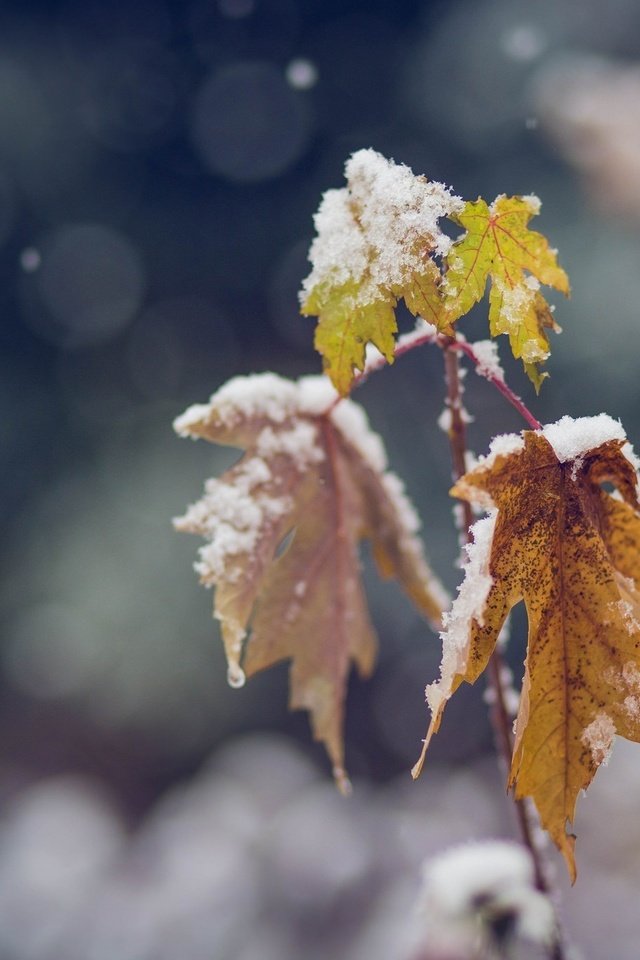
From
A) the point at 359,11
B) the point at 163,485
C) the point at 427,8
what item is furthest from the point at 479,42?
the point at 163,485

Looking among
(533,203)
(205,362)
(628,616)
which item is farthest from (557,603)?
(205,362)

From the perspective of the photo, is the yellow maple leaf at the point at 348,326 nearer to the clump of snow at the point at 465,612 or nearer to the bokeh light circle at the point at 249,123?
the clump of snow at the point at 465,612

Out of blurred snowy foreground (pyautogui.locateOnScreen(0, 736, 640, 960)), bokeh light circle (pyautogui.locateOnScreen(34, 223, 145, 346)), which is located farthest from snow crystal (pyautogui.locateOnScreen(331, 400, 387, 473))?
bokeh light circle (pyautogui.locateOnScreen(34, 223, 145, 346))

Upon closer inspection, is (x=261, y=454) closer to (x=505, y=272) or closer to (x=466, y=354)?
(x=466, y=354)

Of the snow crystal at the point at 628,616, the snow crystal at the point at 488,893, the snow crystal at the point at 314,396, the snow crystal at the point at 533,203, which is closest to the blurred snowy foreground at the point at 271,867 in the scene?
the snow crystal at the point at 488,893

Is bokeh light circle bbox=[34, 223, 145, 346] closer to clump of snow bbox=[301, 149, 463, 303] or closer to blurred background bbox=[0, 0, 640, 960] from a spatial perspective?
blurred background bbox=[0, 0, 640, 960]
